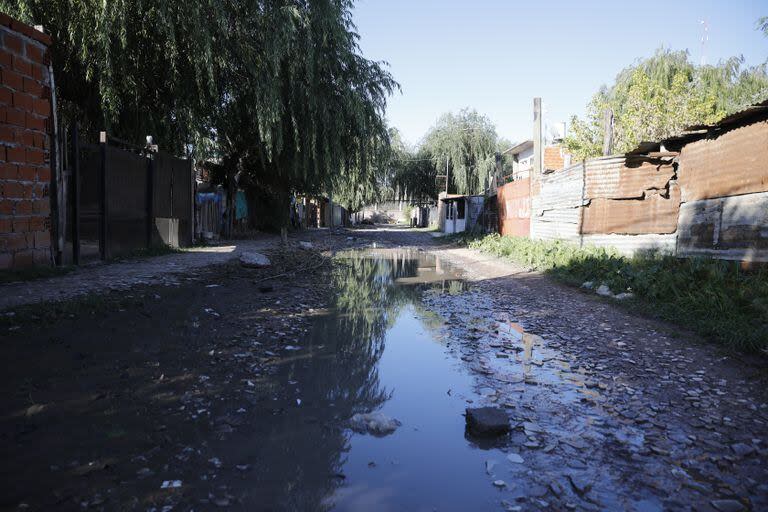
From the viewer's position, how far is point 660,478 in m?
2.16

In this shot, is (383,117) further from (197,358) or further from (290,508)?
(290,508)

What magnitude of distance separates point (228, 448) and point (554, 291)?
6473 mm

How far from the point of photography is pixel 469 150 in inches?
1395

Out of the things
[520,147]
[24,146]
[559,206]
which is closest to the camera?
[24,146]

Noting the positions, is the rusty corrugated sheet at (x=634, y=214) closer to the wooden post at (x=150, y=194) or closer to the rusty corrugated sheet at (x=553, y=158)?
the wooden post at (x=150, y=194)

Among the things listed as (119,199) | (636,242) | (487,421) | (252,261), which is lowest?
(487,421)

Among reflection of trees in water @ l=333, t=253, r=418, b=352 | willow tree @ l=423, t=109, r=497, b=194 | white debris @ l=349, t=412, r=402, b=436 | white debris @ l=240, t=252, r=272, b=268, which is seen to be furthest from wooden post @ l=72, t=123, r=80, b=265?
willow tree @ l=423, t=109, r=497, b=194

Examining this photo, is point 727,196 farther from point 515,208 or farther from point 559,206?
point 515,208

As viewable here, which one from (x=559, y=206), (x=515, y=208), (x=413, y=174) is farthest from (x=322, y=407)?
(x=413, y=174)

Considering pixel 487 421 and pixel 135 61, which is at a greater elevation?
pixel 135 61

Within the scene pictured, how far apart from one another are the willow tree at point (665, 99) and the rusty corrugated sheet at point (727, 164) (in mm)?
10458

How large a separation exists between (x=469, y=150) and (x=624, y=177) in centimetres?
2685

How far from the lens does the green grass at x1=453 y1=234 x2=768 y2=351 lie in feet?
15.1

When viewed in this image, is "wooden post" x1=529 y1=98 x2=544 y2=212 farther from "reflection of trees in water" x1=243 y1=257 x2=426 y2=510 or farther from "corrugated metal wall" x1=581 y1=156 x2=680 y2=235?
"reflection of trees in water" x1=243 y1=257 x2=426 y2=510
